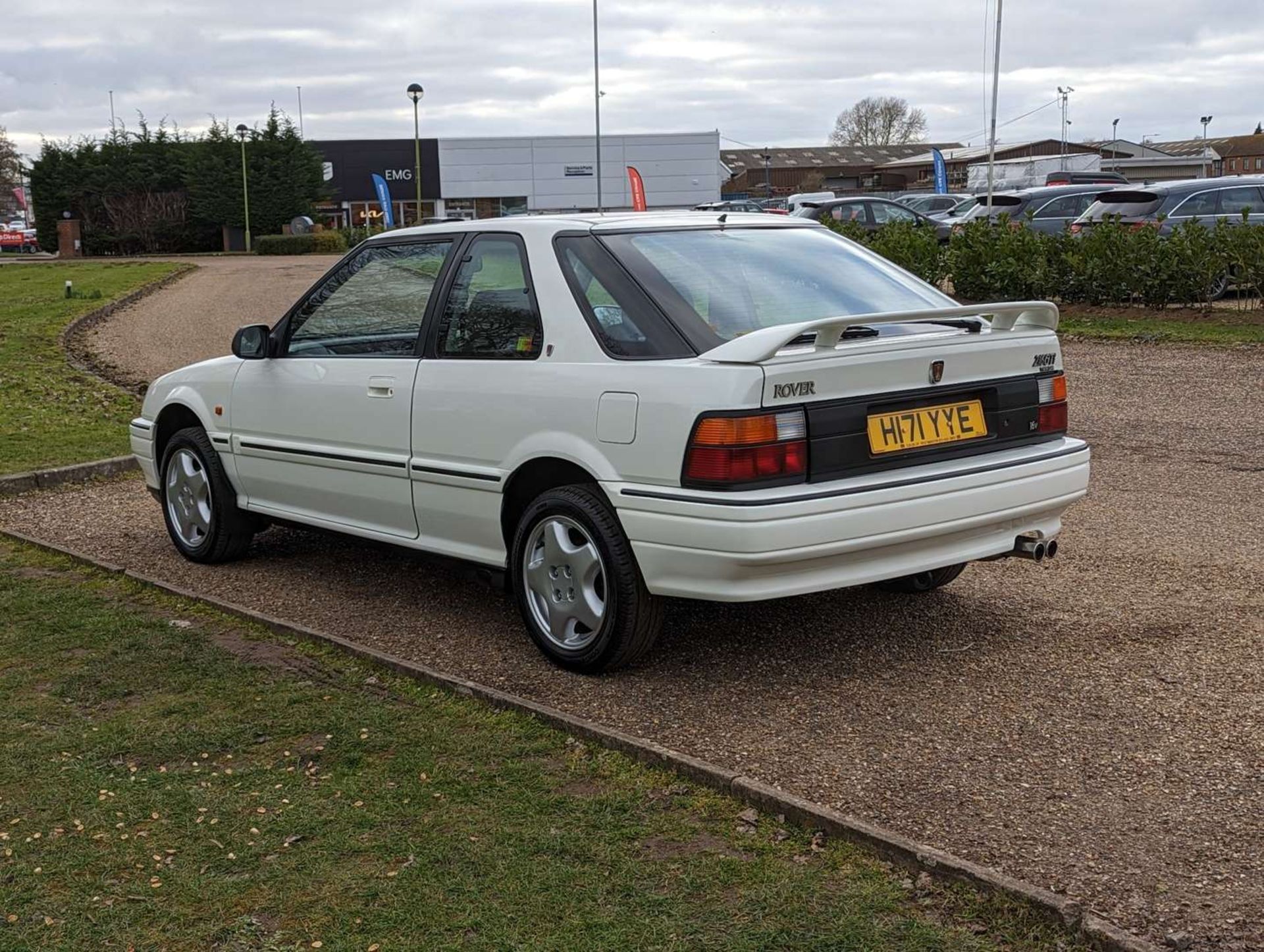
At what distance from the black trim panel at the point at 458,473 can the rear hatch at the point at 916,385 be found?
3.64 ft

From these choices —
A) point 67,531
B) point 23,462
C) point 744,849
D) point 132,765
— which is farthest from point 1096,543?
point 23,462

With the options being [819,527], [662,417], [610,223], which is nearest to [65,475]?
[610,223]

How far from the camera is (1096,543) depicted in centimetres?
685

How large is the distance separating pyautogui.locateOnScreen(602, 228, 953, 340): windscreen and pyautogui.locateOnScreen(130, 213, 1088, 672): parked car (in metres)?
0.01

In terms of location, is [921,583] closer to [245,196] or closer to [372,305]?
[372,305]

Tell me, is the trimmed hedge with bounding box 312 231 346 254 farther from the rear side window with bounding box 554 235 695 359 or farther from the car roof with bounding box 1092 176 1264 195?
the rear side window with bounding box 554 235 695 359

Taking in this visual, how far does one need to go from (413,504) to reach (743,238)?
1695mm

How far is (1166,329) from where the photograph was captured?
15570 mm

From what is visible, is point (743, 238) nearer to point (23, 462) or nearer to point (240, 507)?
point (240, 507)

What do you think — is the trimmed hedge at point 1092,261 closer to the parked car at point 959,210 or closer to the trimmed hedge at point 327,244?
the parked car at point 959,210

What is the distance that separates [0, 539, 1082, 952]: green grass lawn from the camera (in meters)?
3.24

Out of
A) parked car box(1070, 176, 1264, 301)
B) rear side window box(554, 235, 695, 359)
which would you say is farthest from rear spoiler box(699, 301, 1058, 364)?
parked car box(1070, 176, 1264, 301)

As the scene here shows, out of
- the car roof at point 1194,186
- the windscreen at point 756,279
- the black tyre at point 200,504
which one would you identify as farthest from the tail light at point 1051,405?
the car roof at point 1194,186

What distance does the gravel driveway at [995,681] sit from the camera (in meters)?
3.58
